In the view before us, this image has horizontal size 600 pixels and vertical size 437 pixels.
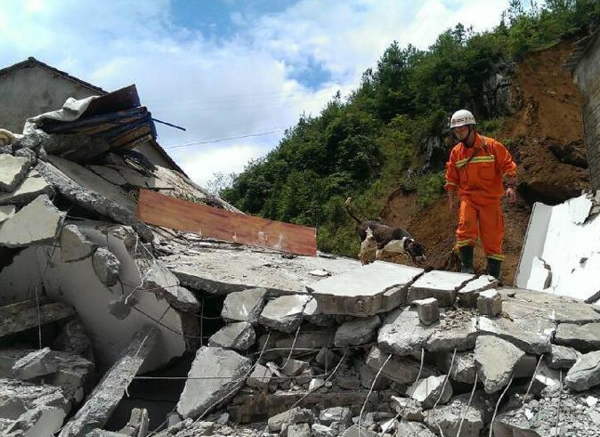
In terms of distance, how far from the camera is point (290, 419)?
139 inches

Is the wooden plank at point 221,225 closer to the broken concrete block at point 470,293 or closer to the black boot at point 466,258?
the black boot at point 466,258

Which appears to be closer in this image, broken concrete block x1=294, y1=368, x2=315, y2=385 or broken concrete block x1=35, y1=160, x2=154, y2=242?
broken concrete block x1=294, y1=368, x2=315, y2=385

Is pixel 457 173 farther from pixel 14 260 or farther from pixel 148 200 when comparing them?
pixel 14 260

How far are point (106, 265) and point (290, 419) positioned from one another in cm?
210

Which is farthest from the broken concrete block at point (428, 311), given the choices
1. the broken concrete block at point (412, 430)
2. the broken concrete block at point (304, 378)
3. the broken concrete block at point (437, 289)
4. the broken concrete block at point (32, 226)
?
the broken concrete block at point (32, 226)

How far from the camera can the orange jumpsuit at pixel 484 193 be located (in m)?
4.97

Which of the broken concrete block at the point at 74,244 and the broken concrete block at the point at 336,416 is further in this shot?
the broken concrete block at the point at 74,244

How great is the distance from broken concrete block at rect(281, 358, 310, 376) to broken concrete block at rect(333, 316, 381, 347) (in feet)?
0.94

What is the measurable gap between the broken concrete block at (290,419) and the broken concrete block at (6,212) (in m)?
2.90

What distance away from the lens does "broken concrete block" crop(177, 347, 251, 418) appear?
3723 mm

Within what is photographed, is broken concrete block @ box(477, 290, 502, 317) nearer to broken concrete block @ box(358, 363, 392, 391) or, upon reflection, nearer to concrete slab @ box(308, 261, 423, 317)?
concrete slab @ box(308, 261, 423, 317)

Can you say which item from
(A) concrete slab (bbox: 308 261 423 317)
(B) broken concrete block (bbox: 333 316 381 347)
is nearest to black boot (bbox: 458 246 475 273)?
(A) concrete slab (bbox: 308 261 423 317)

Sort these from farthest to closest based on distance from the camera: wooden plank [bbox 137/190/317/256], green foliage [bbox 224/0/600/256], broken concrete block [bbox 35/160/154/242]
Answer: green foliage [bbox 224/0/600/256]
wooden plank [bbox 137/190/317/256]
broken concrete block [bbox 35/160/154/242]

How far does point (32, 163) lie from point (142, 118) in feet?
6.04
